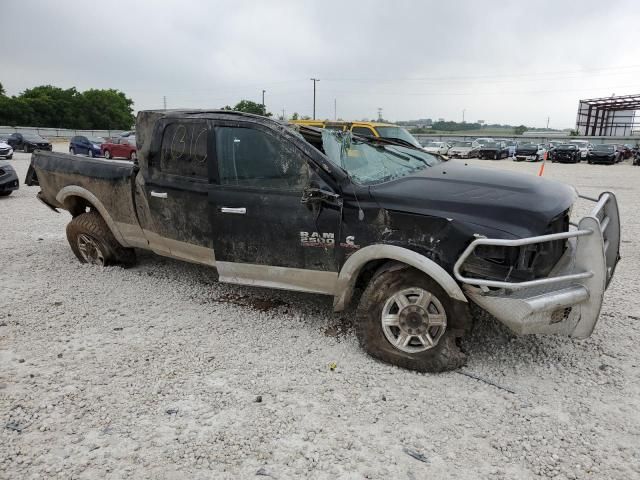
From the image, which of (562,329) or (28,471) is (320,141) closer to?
(562,329)

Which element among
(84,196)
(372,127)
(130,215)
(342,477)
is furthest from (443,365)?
(372,127)

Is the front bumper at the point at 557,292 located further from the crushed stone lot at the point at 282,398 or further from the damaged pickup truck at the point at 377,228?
the crushed stone lot at the point at 282,398

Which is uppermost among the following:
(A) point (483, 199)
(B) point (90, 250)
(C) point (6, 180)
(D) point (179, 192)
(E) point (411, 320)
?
(A) point (483, 199)

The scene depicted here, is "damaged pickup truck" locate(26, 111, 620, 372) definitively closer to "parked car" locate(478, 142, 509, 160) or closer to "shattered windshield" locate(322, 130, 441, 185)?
"shattered windshield" locate(322, 130, 441, 185)

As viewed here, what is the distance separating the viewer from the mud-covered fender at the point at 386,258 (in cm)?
309

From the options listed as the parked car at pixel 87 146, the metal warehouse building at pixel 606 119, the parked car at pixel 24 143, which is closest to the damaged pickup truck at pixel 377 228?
the parked car at pixel 87 146

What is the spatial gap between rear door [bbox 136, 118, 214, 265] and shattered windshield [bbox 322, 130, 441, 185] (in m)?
1.14

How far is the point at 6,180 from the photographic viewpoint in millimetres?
11031

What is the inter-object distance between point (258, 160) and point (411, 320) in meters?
1.77

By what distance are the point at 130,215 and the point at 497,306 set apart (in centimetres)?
372

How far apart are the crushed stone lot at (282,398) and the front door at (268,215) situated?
20.7 inches

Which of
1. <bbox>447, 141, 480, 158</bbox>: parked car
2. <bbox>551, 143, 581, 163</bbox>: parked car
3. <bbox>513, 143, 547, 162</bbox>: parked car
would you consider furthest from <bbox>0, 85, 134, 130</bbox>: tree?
<bbox>551, 143, 581, 163</bbox>: parked car

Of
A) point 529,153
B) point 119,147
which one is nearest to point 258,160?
point 119,147

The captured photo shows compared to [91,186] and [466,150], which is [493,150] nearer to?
[466,150]
